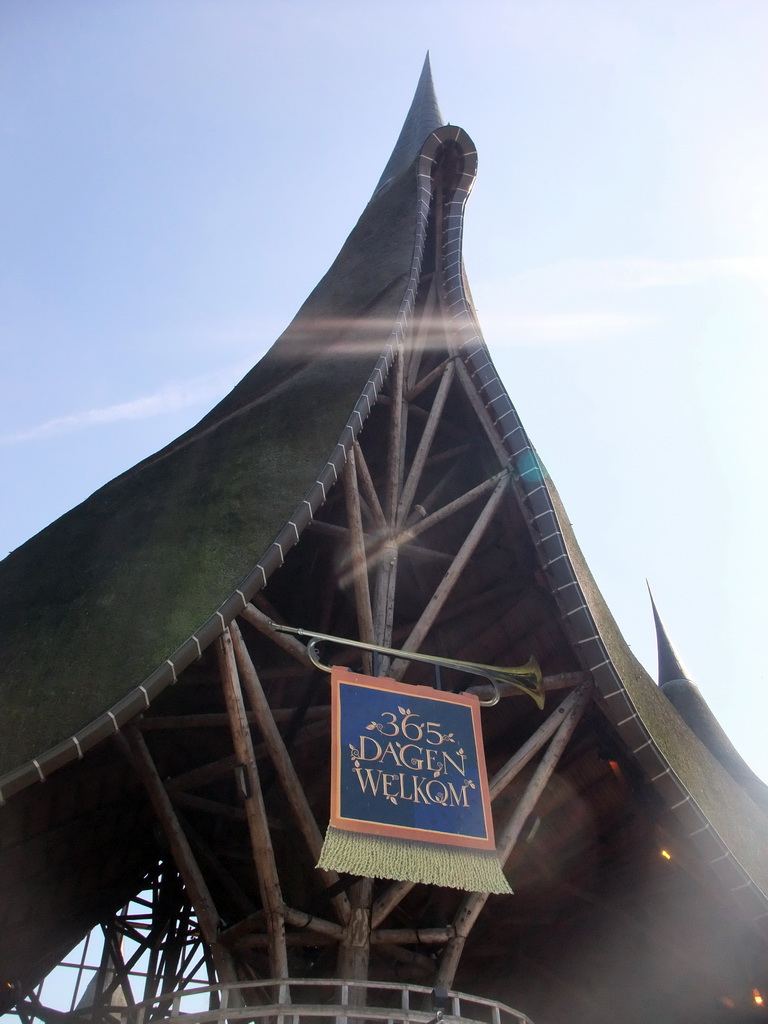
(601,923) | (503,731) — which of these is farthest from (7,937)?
(601,923)

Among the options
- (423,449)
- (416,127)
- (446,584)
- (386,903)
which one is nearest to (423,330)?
(423,449)

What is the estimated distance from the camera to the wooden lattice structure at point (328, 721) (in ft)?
21.7

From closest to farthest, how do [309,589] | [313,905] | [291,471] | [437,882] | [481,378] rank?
1. [437,882]
2. [313,905]
3. [291,471]
4. [481,378]
5. [309,589]

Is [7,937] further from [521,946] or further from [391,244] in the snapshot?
[391,244]

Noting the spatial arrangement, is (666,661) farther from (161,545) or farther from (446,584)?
(161,545)

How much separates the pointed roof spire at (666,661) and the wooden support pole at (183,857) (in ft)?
36.3

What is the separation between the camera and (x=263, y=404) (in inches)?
385

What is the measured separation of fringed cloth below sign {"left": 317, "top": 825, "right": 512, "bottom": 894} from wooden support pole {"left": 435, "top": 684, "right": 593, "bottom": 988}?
0.46 m

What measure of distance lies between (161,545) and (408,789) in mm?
2774

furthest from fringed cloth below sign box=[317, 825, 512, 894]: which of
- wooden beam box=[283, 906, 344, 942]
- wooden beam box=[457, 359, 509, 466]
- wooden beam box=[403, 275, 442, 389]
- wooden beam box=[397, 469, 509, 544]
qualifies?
wooden beam box=[403, 275, 442, 389]

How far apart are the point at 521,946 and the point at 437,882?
574 centimetres

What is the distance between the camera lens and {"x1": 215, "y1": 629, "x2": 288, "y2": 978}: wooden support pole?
638 cm

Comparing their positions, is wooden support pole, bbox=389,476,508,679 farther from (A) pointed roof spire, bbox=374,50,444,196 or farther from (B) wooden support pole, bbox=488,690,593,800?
(A) pointed roof spire, bbox=374,50,444,196

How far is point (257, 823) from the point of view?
21.6ft
